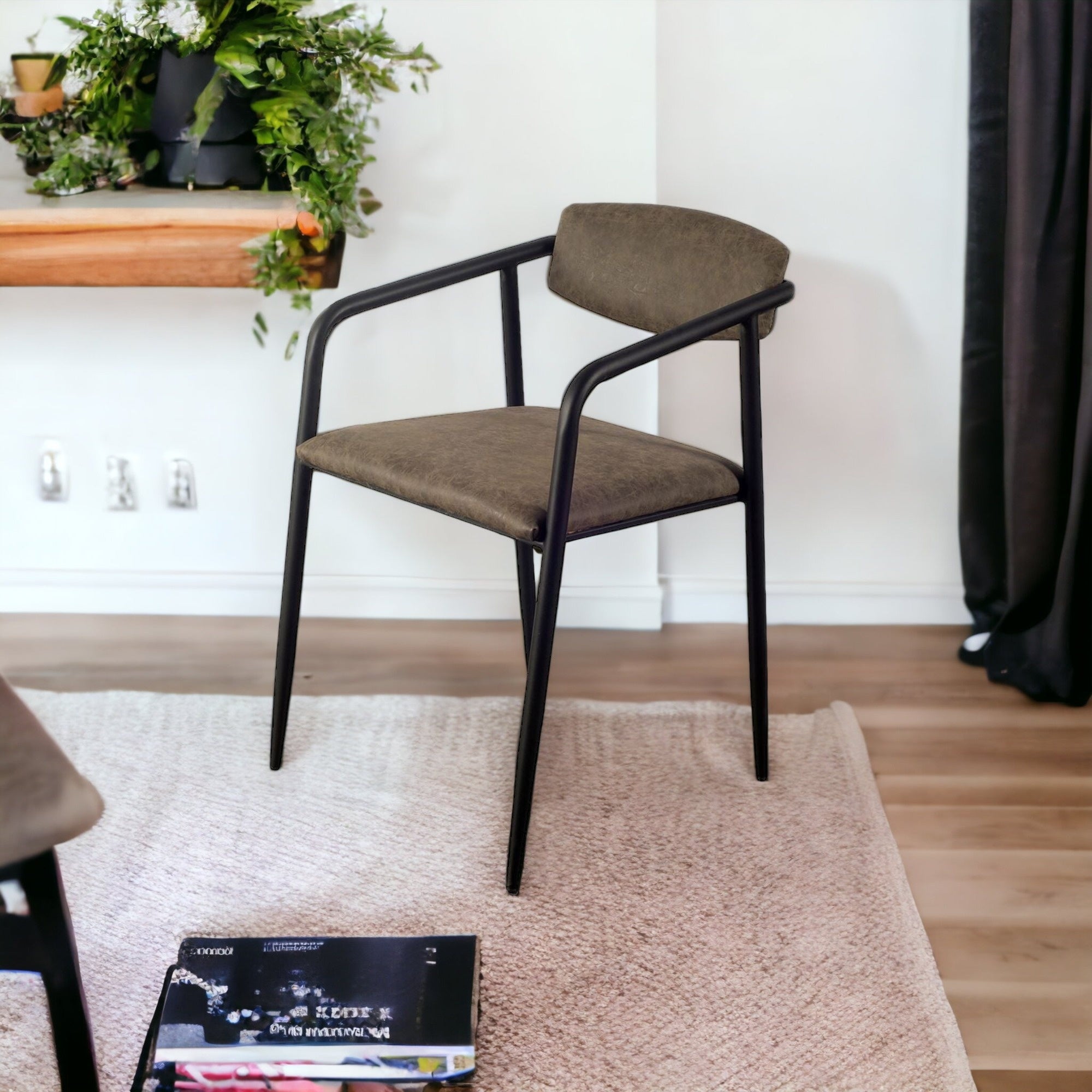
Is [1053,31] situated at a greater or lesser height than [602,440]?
greater

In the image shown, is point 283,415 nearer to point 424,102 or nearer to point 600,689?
point 424,102

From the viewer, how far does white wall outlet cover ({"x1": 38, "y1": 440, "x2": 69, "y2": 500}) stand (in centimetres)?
212

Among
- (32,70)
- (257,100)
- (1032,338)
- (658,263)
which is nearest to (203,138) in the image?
(257,100)

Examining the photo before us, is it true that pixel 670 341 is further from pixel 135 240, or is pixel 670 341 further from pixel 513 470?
pixel 135 240

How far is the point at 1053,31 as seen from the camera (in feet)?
5.51

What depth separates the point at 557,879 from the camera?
1389mm

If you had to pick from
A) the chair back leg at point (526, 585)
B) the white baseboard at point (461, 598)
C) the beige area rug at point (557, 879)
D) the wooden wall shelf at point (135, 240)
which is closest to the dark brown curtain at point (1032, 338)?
the white baseboard at point (461, 598)

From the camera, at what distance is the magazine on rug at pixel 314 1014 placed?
3.45ft

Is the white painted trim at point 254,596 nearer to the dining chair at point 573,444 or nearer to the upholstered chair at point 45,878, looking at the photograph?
the dining chair at point 573,444

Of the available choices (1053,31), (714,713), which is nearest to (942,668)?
(714,713)

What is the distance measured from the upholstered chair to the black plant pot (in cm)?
105

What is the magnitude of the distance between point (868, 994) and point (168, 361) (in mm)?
1550

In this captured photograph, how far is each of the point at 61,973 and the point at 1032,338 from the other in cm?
158

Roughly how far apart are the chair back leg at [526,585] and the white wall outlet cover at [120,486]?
2.72 ft
